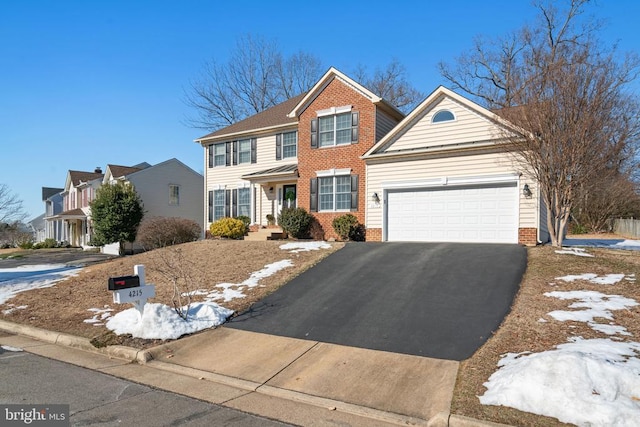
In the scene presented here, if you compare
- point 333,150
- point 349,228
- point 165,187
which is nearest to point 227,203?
point 333,150

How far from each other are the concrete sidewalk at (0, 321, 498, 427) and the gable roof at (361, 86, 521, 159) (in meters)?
11.0

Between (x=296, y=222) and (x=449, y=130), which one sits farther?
(x=296, y=222)

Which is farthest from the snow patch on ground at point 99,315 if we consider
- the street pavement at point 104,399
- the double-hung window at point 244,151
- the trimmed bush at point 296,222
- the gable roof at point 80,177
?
the gable roof at point 80,177

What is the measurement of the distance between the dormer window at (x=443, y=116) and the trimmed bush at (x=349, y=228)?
5137 mm

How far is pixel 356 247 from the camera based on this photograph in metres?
14.1

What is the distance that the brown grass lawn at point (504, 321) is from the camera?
5.30 m

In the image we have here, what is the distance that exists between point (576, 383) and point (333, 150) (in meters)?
15.4

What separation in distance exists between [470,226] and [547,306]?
753 centimetres

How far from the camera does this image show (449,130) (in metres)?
15.6

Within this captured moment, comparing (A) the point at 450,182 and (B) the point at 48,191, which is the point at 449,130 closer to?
(A) the point at 450,182

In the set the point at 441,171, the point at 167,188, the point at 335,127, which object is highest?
the point at 335,127

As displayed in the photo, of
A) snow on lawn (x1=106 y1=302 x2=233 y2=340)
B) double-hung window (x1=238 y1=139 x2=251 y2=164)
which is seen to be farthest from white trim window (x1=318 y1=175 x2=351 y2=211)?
snow on lawn (x1=106 y1=302 x2=233 y2=340)

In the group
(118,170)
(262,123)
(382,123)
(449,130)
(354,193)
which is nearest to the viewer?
(449,130)

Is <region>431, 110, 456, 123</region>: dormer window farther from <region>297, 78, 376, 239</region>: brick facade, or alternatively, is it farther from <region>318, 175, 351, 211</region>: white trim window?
<region>318, 175, 351, 211</region>: white trim window
